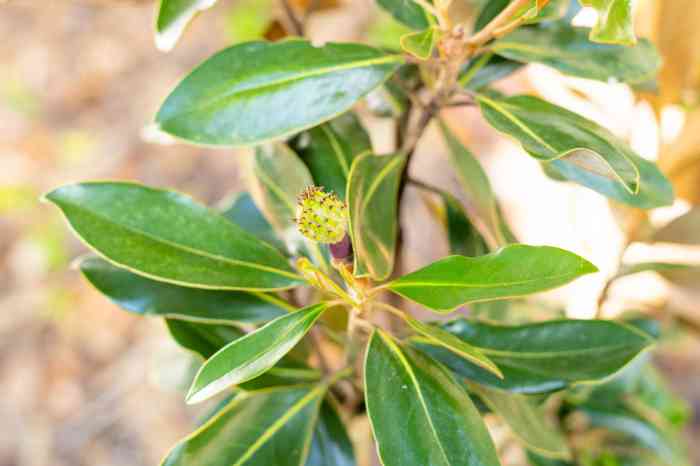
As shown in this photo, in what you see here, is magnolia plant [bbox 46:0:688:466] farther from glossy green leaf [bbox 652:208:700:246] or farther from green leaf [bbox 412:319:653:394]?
glossy green leaf [bbox 652:208:700:246]

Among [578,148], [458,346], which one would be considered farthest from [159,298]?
[578,148]

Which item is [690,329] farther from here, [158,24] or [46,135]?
[46,135]

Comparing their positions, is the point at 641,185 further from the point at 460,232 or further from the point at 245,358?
the point at 245,358

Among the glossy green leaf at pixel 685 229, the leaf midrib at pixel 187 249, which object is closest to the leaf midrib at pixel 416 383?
the leaf midrib at pixel 187 249

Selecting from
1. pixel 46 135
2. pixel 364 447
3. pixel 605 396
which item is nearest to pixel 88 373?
pixel 46 135

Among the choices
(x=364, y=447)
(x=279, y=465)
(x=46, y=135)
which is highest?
(x=46, y=135)

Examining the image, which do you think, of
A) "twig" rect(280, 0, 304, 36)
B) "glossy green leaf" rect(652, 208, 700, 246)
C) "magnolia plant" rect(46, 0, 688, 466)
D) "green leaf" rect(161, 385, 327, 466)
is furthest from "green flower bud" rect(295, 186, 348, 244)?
"glossy green leaf" rect(652, 208, 700, 246)

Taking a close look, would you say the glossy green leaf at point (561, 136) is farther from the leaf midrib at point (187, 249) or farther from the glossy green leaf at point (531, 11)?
the leaf midrib at point (187, 249)
